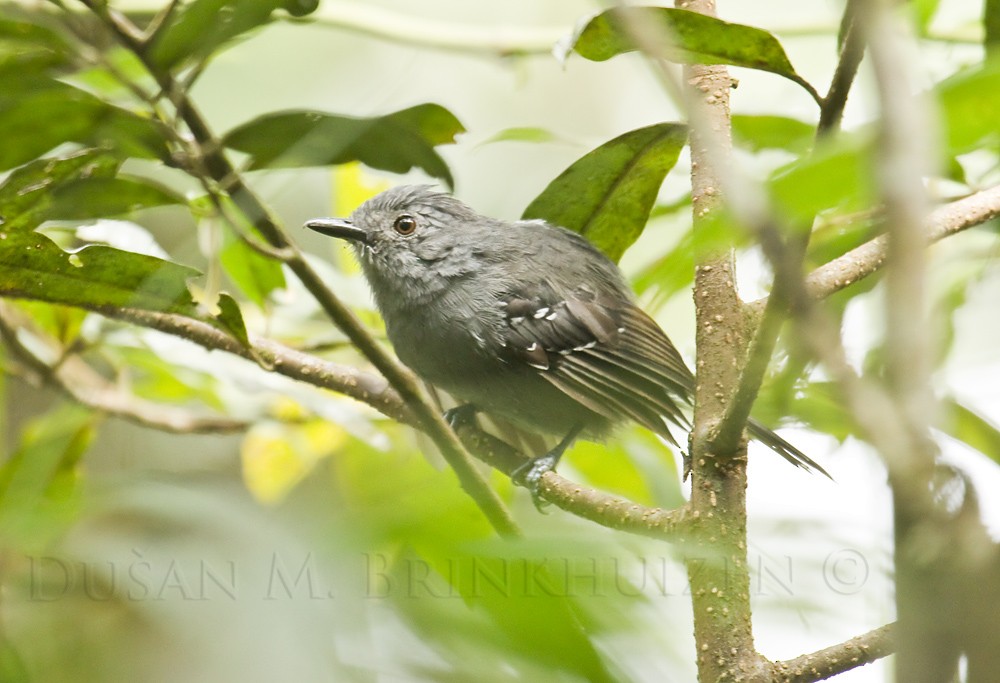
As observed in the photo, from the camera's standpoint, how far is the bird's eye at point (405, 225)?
356 cm

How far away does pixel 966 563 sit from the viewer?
0.75 meters

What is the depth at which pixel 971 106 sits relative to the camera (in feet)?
2.05

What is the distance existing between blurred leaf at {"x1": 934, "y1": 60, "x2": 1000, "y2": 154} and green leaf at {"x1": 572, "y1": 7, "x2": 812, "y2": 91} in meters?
1.06

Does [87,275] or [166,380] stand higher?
[166,380]

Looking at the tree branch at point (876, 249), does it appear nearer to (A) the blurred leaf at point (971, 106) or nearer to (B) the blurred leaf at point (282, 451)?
(A) the blurred leaf at point (971, 106)

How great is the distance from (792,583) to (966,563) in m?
0.23

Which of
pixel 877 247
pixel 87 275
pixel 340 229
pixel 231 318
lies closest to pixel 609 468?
pixel 340 229

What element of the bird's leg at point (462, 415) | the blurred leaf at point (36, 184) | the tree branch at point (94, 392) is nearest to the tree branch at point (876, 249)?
the blurred leaf at point (36, 184)

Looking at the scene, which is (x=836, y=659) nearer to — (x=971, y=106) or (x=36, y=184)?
(x=971, y=106)

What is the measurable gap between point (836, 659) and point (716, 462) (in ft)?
1.18

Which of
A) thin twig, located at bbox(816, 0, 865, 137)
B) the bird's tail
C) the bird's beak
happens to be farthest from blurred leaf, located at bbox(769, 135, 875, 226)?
the bird's beak

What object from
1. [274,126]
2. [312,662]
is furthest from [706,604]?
[274,126]

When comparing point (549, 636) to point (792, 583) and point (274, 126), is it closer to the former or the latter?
point (792, 583)

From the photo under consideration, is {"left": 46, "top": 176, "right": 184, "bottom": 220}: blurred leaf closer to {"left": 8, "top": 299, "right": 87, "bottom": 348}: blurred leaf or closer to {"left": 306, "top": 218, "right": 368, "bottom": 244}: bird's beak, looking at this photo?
{"left": 8, "top": 299, "right": 87, "bottom": 348}: blurred leaf
